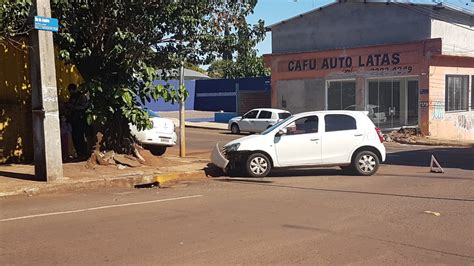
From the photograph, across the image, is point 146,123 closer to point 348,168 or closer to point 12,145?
point 12,145

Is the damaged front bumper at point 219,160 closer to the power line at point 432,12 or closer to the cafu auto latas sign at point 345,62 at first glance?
the cafu auto latas sign at point 345,62

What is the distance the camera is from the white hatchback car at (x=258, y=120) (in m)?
28.4

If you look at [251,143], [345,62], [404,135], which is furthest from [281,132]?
[345,62]

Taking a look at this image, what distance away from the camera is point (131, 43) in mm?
12875

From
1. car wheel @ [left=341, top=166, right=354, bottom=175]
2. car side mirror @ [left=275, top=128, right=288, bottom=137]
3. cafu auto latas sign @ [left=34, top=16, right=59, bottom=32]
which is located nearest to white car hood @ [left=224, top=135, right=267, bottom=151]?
car side mirror @ [left=275, top=128, right=288, bottom=137]

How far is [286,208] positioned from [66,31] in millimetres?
7115

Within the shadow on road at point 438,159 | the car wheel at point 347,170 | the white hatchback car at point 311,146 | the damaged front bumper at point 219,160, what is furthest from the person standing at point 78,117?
the shadow on road at point 438,159

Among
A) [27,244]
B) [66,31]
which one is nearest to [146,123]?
[66,31]

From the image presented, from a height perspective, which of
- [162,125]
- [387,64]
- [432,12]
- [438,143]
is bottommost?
[438,143]

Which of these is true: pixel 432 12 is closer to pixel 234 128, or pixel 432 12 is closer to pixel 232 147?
pixel 234 128

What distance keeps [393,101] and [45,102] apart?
21607mm

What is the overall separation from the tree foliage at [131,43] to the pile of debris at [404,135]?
14234 millimetres

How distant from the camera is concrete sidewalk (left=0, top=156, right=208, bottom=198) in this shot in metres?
10.8

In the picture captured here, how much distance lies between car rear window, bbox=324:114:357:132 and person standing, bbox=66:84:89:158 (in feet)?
19.6
